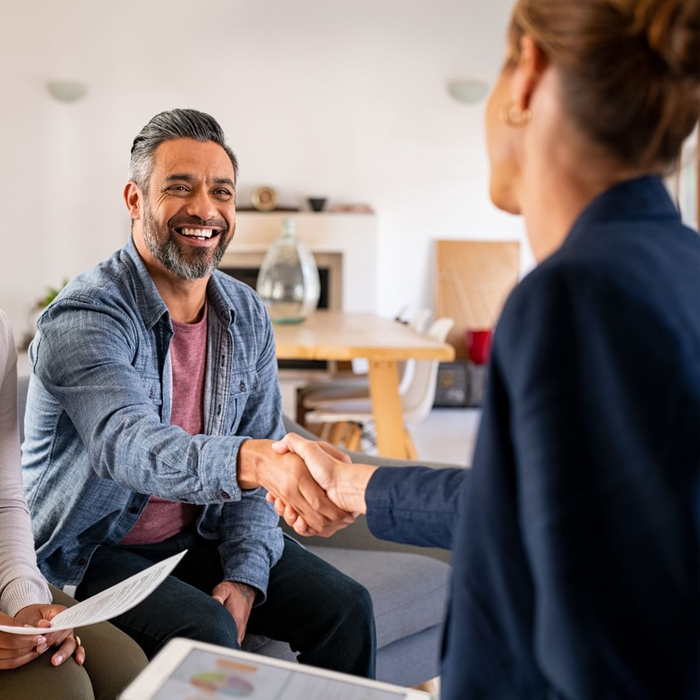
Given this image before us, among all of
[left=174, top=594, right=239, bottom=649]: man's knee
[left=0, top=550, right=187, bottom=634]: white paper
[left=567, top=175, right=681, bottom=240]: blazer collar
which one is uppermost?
[left=567, top=175, right=681, bottom=240]: blazer collar

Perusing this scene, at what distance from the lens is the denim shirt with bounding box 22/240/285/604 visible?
4.63ft

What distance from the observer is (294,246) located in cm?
429

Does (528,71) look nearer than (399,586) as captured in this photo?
Yes

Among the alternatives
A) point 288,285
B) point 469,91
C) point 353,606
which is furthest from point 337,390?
point 469,91

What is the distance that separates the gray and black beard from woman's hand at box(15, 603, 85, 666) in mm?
649

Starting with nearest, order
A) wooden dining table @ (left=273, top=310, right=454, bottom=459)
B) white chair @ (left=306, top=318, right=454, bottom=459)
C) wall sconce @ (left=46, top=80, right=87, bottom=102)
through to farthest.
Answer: wooden dining table @ (left=273, top=310, right=454, bottom=459)
white chair @ (left=306, top=318, right=454, bottom=459)
wall sconce @ (left=46, top=80, right=87, bottom=102)

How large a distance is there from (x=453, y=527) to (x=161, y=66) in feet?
20.7

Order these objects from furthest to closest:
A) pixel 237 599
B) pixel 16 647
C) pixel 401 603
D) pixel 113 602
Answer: pixel 401 603 < pixel 237 599 < pixel 16 647 < pixel 113 602

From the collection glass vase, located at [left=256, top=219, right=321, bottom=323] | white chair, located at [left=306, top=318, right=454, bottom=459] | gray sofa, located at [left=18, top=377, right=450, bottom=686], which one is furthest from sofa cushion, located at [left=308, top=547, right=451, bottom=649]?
glass vase, located at [left=256, top=219, right=321, bottom=323]

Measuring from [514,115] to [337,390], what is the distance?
11.4 feet

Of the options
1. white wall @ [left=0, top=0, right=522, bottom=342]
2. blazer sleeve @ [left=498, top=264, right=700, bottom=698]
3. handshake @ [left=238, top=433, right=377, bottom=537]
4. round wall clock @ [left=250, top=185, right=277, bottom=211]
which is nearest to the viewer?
blazer sleeve @ [left=498, top=264, right=700, bottom=698]

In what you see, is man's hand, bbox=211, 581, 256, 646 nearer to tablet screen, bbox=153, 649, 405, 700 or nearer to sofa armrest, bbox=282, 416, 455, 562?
sofa armrest, bbox=282, 416, 455, 562

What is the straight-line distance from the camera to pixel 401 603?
184 centimetres

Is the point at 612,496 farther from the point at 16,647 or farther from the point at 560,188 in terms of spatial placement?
the point at 16,647
